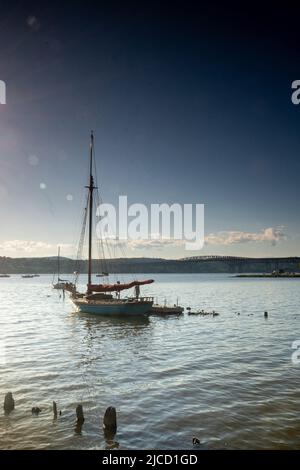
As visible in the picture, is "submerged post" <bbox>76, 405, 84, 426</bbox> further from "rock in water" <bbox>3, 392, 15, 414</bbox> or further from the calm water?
"rock in water" <bbox>3, 392, 15, 414</bbox>

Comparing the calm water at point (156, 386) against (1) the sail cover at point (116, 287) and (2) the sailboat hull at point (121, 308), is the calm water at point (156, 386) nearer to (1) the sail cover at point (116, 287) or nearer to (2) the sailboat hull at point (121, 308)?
(2) the sailboat hull at point (121, 308)

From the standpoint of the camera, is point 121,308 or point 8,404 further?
point 121,308

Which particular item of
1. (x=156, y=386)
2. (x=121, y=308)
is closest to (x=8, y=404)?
(x=156, y=386)

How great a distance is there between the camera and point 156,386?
23359 mm

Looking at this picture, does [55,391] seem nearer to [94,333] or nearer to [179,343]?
[179,343]

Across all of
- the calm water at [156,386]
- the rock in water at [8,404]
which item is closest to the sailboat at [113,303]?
the calm water at [156,386]

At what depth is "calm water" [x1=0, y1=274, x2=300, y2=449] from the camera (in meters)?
16.7

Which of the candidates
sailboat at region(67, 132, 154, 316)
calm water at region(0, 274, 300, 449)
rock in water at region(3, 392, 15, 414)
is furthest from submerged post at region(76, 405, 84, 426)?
sailboat at region(67, 132, 154, 316)

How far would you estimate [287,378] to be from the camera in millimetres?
25328

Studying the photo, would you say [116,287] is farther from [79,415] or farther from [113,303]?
[79,415]

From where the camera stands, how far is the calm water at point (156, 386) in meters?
16.7

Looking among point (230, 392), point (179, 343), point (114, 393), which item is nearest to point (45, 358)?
point (114, 393)

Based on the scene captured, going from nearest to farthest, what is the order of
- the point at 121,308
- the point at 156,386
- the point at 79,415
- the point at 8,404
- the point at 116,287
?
the point at 79,415
the point at 8,404
the point at 156,386
the point at 121,308
the point at 116,287
